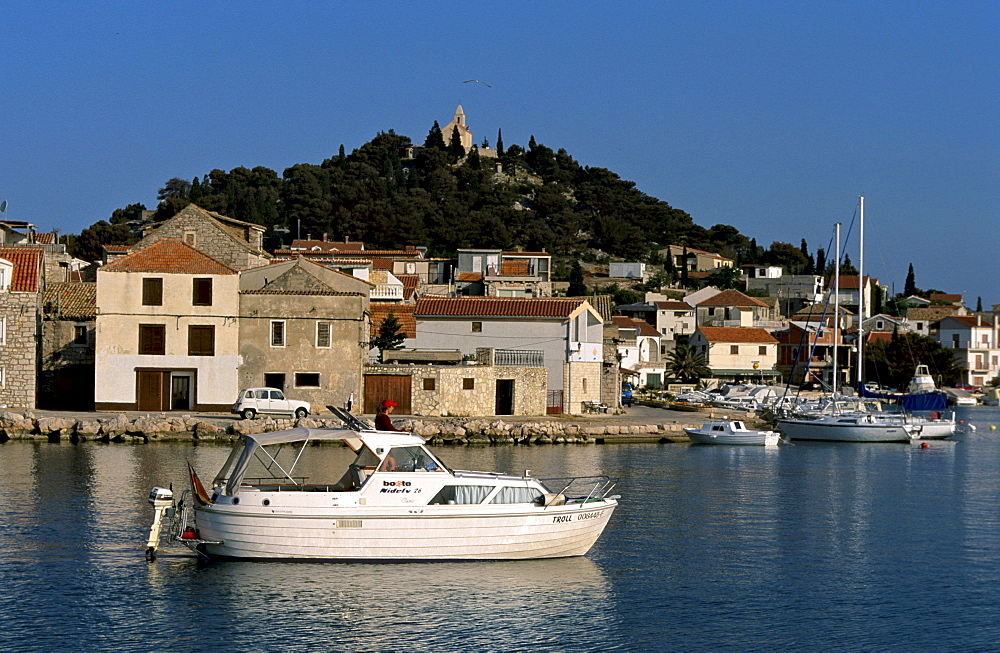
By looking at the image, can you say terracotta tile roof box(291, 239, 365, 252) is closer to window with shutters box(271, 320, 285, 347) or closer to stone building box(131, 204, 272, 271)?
stone building box(131, 204, 272, 271)

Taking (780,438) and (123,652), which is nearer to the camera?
(123,652)

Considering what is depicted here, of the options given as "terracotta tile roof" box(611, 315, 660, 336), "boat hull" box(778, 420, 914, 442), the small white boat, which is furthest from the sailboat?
"terracotta tile roof" box(611, 315, 660, 336)

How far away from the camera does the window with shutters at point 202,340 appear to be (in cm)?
4941

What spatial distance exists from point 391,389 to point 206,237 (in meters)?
16.5

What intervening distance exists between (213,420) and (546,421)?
14.3 metres

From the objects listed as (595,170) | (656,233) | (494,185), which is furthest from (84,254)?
(595,170)

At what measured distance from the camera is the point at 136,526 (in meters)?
25.7

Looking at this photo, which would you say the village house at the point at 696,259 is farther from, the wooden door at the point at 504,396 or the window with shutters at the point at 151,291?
the window with shutters at the point at 151,291

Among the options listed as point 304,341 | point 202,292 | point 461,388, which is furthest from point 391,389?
point 202,292

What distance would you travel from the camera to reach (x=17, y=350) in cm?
4847

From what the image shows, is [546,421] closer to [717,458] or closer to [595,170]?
[717,458]

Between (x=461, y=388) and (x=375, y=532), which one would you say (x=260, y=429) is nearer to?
(x=461, y=388)

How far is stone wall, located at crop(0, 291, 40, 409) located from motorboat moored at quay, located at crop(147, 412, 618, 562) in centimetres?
2936

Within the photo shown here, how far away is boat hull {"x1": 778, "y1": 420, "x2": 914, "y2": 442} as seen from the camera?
57.0 metres
